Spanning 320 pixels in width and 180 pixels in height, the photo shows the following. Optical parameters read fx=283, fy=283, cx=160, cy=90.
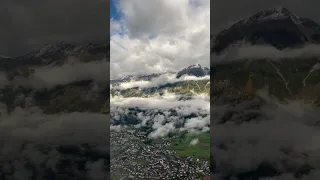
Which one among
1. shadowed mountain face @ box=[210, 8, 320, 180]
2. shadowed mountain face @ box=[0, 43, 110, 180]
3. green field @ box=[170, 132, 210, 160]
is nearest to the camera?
shadowed mountain face @ box=[210, 8, 320, 180]

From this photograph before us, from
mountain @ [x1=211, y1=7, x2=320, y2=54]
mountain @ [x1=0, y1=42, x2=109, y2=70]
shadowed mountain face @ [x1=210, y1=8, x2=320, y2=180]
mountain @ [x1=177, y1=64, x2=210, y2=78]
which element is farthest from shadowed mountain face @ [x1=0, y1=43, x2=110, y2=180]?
mountain @ [x1=177, y1=64, x2=210, y2=78]

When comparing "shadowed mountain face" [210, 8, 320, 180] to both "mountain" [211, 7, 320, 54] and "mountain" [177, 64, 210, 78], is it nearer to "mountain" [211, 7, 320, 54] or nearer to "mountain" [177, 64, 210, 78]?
"mountain" [211, 7, 320, 54]

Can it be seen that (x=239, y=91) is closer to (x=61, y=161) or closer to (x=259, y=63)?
(x=259, y=63)

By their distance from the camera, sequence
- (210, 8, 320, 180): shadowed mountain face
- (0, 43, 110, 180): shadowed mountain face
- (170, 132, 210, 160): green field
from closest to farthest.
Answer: (210, 8, 320, 180): shadowed mountain face < (0, 43, 110, 180): shadowed mountain face < (170, 132, 210, 160): green field

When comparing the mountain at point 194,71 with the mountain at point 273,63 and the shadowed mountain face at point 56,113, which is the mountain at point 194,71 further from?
the shadowed mountain face at point 56,113

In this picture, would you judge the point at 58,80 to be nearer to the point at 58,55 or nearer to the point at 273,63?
the point at 58,55
